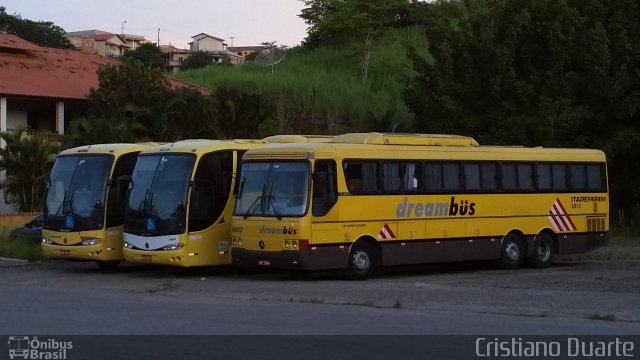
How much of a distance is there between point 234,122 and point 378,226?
18521mm

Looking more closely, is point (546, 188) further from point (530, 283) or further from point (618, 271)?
point (530, 283)

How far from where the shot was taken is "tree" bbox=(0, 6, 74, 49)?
270 feet

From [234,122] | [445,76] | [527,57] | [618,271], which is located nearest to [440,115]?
[445,76]

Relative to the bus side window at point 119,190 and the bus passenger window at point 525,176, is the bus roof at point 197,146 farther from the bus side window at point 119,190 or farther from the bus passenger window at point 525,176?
the bus passenger window at point 525,176

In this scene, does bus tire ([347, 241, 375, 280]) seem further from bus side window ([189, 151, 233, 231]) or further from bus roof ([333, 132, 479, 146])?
bus side window ([189, 151, 233, 231])

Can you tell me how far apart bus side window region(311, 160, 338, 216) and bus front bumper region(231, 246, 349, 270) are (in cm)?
85

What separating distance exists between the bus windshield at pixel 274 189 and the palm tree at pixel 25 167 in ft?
54.7

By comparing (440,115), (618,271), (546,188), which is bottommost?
(618,271)

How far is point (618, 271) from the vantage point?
2280 cm

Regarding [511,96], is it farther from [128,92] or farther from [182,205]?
[128,92]

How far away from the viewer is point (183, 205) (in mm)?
21000

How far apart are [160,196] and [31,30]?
2674 inches

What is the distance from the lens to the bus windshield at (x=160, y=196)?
828 inches
